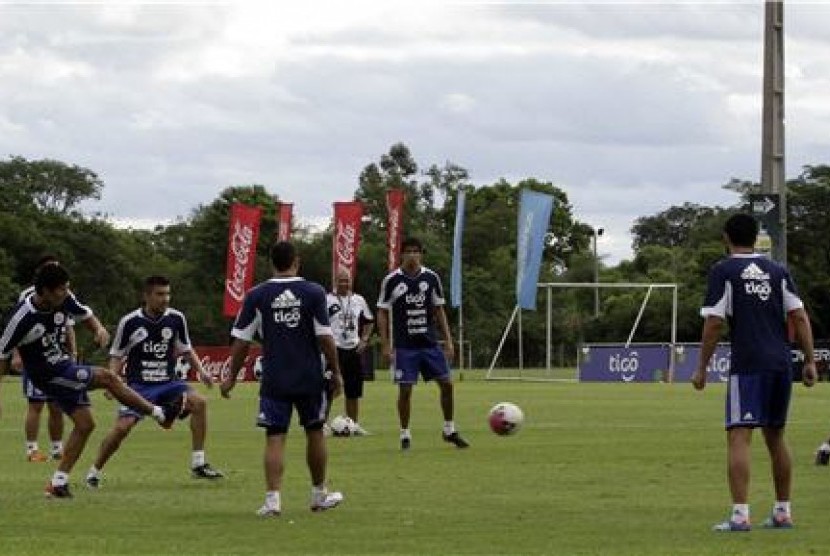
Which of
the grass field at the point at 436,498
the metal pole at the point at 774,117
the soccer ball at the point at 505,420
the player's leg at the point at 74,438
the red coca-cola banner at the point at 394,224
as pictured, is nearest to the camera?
the grass field at the point at 436,498

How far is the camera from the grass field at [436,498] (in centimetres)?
1326

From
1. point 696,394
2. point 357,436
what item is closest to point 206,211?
point 696,394

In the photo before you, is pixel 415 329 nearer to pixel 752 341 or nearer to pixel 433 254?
pixel 752 341

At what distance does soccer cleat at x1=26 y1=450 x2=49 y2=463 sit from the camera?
2239 cm

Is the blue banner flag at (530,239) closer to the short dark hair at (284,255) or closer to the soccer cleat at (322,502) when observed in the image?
the soccer cleat at (322,502)

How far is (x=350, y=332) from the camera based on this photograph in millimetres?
27891

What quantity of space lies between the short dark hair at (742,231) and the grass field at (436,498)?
6.49 feet

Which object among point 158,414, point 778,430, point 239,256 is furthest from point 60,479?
point 239,256

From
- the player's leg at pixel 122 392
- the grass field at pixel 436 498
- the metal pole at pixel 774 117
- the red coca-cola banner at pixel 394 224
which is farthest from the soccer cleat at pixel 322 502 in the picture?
the red coca-cola banner at pixel 394 224

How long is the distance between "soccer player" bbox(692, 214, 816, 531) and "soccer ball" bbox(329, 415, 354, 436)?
42.6ft

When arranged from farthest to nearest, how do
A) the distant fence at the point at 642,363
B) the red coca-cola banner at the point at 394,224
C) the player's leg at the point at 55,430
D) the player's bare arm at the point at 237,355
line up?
the distant fence at the point at 642,363, the red coca-cola banner at the point at 394,224, the player's leg at the point at 55,430, the player's bare arm at the point at 237,355

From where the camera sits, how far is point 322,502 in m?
15.7

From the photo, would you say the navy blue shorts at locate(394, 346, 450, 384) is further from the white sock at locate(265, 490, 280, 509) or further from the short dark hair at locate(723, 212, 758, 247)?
the short dark hair at locate(723, 212, 758, 247)

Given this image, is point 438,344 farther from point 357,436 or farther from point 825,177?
point 825,177
